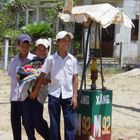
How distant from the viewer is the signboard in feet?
23.2

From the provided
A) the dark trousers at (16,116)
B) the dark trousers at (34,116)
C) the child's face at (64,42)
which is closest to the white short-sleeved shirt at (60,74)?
the child's face at (64,42)

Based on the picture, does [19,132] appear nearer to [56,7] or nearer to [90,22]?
[90,22]

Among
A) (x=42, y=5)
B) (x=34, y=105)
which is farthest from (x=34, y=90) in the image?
(x=42, y=5)

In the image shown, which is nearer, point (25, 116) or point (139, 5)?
point (25, 116)

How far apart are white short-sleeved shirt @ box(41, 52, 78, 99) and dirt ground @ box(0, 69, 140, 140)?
6.88 feet

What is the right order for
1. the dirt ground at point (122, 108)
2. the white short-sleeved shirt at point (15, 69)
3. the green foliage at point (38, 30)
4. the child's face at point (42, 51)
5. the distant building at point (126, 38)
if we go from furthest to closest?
the distant building at point (126, 38)
the green foliage at point (38, 30)
the dirt ground at point (122, 108)
the white short-sleeved shirt at point (15, 69)
the child's face at point (42, 51)

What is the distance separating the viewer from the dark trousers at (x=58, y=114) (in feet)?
21.7

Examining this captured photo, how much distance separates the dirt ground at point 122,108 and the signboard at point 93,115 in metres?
1.40

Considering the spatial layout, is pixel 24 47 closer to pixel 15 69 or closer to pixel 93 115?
pixel 15 69

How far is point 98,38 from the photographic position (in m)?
7.53

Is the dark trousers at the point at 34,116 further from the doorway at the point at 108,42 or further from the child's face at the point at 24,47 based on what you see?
the doorway at the point at 108,42

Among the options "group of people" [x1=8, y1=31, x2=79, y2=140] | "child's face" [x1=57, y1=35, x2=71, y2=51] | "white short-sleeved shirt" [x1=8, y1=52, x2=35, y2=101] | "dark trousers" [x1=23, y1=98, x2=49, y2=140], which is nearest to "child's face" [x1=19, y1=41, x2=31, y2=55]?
"group of people" [x1=8, y1=31, x2=79, y2=140]

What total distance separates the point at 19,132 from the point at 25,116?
452 millimetres

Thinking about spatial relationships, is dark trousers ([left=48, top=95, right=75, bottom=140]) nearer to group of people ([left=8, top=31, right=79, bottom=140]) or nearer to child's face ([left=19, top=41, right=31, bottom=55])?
group of people ([left=8, top=31, right=79, bottom=140])
